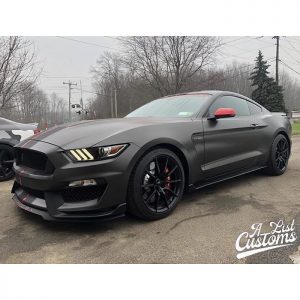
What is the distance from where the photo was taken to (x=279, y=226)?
3.00m

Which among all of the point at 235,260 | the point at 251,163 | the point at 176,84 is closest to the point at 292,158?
the point at 251,163

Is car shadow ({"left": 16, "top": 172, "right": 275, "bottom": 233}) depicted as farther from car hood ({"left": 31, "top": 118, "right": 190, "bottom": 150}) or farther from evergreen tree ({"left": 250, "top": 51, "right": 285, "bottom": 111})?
evergreen tree ({"left": 250, "top": 51, "right": 285, "bottom": 111})

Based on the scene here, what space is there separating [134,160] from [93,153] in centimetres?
39

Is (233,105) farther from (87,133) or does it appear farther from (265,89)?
(265,89)

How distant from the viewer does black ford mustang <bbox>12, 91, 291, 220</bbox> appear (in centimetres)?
282

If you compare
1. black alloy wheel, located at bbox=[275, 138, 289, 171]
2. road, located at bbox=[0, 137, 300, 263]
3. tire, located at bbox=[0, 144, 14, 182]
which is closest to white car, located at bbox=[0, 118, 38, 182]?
tire, located at bbox=[0, 144, 14, 182]

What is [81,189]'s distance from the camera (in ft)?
9.25

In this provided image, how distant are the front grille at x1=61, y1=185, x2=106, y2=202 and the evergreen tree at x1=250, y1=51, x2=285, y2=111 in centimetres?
3413

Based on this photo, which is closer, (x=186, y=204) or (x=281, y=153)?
(x=186, y=204)

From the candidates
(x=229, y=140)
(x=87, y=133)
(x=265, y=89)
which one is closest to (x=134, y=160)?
(x=87, y=133)

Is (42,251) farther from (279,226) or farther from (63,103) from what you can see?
(63,103)

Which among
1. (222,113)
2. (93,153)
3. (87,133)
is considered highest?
(222,113)

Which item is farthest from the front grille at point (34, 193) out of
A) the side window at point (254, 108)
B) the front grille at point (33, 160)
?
the side window at point (254, 108)

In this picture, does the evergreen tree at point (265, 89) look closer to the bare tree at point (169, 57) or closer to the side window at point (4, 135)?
the bare tree at point (169, 57)
